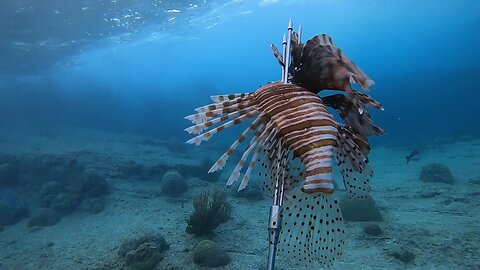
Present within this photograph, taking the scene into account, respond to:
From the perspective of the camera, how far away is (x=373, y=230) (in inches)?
259

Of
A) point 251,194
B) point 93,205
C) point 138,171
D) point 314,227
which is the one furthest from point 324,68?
point 138,171

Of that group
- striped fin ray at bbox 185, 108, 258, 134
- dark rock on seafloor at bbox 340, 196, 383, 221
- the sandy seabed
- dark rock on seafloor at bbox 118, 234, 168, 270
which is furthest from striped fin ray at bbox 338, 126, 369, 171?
dark rock on seafloor at bbox 340, 196, 383, 221

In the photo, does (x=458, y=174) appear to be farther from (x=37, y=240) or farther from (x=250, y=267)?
A: (x=37, y=240)

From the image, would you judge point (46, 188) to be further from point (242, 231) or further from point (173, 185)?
point (242, 231)

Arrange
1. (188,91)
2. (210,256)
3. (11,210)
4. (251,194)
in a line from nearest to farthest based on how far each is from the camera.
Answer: (210,256) < (251,194) < (11,210) < (188,91)

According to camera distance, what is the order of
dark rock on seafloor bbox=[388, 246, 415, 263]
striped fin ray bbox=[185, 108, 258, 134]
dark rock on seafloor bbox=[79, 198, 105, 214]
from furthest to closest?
dark rock on seafloor bbox=[79, 198, 105, 214], dark rock on seafloor bbox=[388, 246, 415, 263], striped fin ray bbox=[185, 108, 258, 134]

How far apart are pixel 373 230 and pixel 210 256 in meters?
3.56

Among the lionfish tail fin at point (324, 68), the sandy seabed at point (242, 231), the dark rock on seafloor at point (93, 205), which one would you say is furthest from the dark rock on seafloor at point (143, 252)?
the lionfish tail fin at point (324, 68)

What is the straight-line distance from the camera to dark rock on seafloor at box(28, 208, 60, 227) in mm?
9758

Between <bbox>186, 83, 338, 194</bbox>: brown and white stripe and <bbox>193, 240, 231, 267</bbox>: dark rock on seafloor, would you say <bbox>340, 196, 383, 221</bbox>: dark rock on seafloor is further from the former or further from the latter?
<bbox>186, 83, 338, 194</bbox>: brown and white stripe

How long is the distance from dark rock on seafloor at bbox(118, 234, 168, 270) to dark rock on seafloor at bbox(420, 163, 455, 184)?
1029 centimetres

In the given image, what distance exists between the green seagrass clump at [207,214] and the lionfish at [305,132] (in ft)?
18.3

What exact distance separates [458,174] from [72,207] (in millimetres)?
14951

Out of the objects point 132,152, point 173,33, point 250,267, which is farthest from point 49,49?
point 250,267
